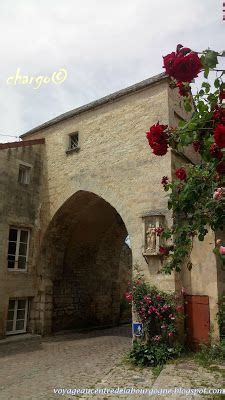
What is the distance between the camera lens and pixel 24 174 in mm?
10664

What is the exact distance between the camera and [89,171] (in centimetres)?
973

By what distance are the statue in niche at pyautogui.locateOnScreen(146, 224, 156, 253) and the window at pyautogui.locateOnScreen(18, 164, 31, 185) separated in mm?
4566

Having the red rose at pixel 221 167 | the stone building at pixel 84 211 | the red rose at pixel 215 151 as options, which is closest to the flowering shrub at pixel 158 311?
the stone building at pixel 84 211

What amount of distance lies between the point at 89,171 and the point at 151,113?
235 cm

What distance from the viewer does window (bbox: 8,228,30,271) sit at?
385 inches

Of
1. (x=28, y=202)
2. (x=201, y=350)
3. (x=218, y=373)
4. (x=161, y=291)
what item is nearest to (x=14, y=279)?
(x=28, y=202)

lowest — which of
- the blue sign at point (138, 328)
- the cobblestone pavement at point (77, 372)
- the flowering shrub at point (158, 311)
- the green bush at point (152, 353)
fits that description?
the cobblestone pavement at point (77, 372)

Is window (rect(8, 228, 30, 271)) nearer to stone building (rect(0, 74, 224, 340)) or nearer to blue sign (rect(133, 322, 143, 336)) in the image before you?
stone building (rect(0, 74, 224, 340))

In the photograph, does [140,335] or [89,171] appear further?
[89,171]

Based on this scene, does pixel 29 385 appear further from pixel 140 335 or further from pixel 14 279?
pixel 14 279

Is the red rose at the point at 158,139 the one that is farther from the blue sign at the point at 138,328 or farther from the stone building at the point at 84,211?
the blue sign at the point at 138,328

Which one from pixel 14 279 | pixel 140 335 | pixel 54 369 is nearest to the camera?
pixel 54 369

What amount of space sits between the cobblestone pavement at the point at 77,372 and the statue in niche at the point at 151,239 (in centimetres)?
233

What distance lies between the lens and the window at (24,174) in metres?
10.5
